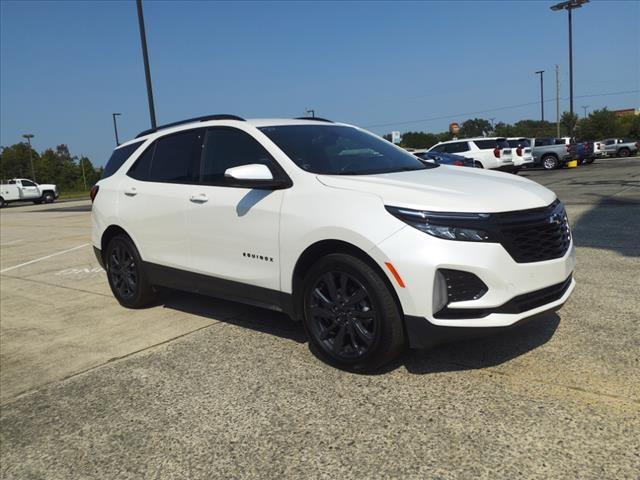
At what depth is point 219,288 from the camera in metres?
4.34

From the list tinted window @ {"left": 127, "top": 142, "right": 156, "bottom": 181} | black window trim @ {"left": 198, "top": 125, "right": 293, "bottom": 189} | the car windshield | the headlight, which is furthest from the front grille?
tinted window @ {"left": 127, "top": 142, "right": 156, "bottom": 181}

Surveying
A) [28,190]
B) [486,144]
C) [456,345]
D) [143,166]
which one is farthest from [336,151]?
[28,190]

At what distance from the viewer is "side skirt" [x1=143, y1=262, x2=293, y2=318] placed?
3.91 meters

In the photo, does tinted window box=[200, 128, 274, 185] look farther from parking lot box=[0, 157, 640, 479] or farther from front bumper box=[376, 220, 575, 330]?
front bumper box=[376, 220, 575, 330]

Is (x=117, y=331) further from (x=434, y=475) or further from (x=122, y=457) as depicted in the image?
(x=434, y=475)

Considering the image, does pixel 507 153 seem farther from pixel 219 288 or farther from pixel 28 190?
pixel 28 190

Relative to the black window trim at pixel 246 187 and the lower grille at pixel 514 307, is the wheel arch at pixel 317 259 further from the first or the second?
the black window trim at pixel 246 187

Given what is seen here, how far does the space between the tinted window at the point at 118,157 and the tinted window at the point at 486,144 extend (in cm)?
1974

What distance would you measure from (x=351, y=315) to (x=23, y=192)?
4063cm

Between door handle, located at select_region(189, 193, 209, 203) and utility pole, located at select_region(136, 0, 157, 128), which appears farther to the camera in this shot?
utility pole, located at select_region(136, 0, 157, 128)

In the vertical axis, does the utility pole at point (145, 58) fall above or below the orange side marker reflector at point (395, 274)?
above

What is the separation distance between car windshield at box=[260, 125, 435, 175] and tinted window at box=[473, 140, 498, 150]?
1966 centimetres

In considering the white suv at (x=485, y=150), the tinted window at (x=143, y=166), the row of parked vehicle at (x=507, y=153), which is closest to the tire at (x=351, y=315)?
the tinted window at (x=143, y=166)

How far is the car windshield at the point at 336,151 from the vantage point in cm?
389
